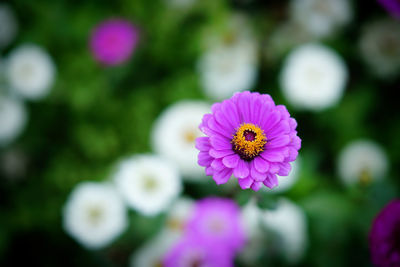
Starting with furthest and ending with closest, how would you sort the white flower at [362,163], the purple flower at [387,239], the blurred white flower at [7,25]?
the blurred white flower at [7,25] < the white flower at [362,163] < the purple flower at [387,239]

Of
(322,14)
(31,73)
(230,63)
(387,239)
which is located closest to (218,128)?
(387,239)

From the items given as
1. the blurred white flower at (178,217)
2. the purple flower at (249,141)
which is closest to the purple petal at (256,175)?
the purple flower at (249,141)

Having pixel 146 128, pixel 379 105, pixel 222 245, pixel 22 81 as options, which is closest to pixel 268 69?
pixel 379 105

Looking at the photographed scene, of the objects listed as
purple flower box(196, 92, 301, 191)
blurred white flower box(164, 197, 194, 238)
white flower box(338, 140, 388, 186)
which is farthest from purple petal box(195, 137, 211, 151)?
white flower box(338, 140, 388, 186)

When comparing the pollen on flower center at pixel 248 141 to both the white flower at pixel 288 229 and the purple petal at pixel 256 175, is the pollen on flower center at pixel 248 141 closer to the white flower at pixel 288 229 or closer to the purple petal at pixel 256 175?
the purple petal at pixel 256 175

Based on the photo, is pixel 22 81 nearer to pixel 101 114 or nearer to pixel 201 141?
pixel 101 114
